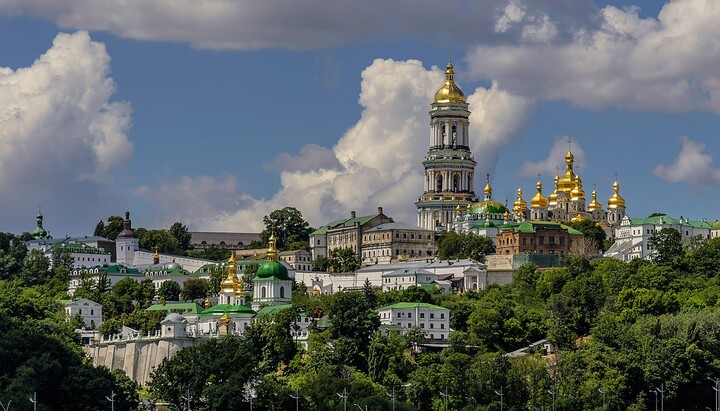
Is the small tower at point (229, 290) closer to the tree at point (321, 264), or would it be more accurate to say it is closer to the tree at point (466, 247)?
the tree at point (321, 264)

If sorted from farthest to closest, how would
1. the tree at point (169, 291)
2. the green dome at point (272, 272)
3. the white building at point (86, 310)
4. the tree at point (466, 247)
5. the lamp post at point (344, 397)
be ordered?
the tree at point (466, 247) → the tree at point (169, 291) → the white building at point (86, 310) → the green dome at point (272, 272) → the lamp post at point (344, 397)

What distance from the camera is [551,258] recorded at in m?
134

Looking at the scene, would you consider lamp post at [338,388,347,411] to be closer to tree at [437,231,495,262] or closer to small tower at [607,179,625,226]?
tree at [437,231,495,262]

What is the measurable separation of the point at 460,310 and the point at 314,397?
25355 mm

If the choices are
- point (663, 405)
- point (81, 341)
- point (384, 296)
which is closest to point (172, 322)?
point (81, 341)

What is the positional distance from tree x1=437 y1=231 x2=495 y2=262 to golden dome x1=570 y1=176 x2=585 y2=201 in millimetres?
17718

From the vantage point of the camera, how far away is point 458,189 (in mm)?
159625

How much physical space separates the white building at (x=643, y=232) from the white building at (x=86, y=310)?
37445mm

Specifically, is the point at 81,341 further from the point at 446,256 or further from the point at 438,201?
the point at 438,201

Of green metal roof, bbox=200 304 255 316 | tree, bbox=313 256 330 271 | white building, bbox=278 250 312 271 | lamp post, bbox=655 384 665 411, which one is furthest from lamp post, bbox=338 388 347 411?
white building, bbox=278 250 312 271

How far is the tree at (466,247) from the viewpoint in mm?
140250

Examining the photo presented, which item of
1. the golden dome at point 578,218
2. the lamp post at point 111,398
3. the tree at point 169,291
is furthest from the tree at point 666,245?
the lamp post at point 111,398

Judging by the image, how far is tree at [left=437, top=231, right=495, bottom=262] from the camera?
14025 cm

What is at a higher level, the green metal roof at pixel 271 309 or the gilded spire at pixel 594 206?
the gilded spire at pixel 594 206
